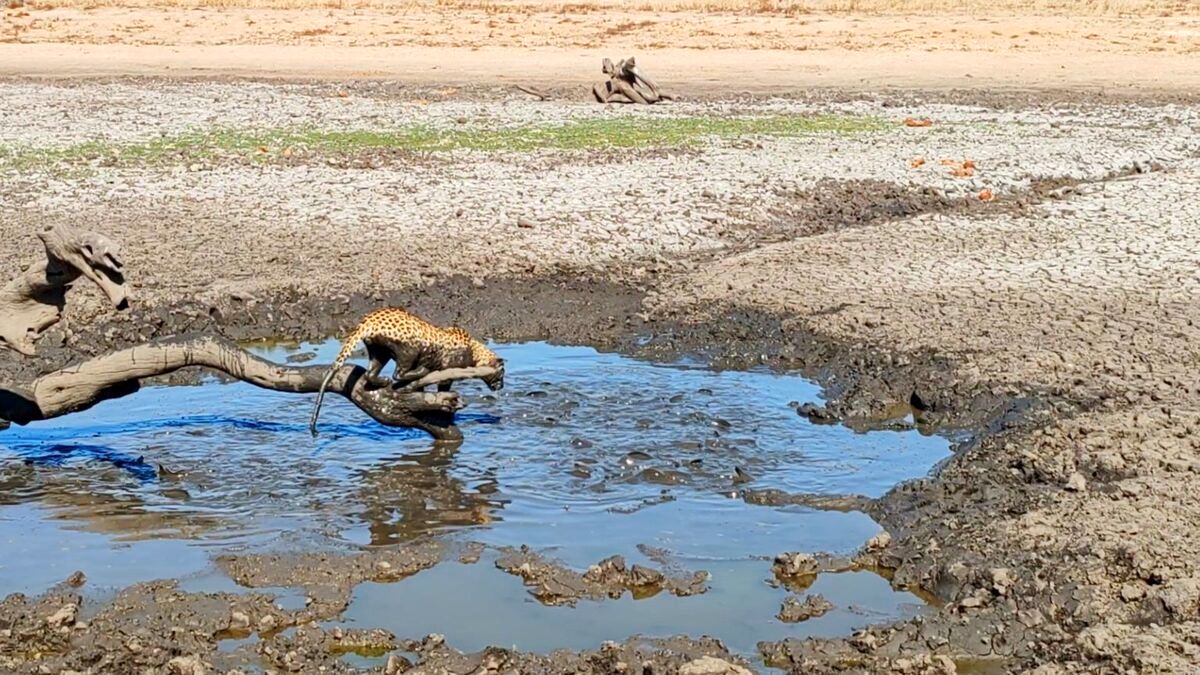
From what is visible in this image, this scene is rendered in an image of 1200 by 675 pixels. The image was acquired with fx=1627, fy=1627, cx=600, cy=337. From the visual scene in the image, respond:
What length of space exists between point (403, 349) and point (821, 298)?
142 inches

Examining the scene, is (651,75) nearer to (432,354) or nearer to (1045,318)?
(1045,318)

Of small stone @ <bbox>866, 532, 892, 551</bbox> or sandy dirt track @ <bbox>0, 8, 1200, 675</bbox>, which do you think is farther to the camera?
small stone @ <bbox>866, 532, 892, 551</bbox>

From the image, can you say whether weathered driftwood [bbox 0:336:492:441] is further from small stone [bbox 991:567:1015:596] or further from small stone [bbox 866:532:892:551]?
small stone [bbox 991:567:1015:596]

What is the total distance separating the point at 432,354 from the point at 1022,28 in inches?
884

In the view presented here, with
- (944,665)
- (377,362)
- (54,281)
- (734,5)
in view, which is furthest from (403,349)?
(734,5)

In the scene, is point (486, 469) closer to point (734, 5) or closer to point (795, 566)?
point (795, 566)

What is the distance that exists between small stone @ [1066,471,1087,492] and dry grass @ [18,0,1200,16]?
82.0ft

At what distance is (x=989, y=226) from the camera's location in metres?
12.8

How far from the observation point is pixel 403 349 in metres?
8.36

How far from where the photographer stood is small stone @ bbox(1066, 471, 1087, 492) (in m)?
7.18

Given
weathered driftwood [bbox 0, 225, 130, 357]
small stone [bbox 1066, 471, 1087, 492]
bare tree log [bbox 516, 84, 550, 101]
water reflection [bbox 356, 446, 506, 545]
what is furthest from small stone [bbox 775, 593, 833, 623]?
bare tree log [bbox 516, 84, 550, 101]

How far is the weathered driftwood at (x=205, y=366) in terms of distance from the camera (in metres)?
7.94

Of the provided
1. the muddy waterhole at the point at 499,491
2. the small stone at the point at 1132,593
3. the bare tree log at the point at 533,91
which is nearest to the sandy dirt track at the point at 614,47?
the bare tree log at the point at 533,91

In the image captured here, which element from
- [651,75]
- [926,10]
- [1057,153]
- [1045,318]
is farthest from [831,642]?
[926,10]
